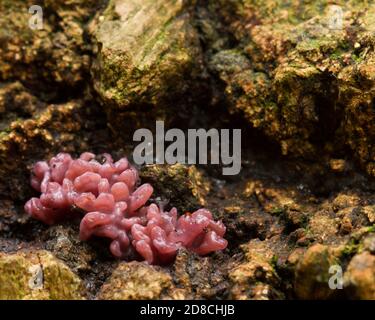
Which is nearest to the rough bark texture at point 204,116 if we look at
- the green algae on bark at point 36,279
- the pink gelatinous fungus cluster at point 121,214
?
the green algae on bark at point 36,279

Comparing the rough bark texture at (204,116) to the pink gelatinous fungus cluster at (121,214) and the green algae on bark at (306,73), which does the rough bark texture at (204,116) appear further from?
the pink gelatinous fungus cluster at (121,214)

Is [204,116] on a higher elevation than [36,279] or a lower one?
higher

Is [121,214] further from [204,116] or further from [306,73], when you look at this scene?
[306,73]

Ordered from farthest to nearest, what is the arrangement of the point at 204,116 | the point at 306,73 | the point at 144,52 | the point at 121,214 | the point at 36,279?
the point at 204,116, the point at 144,52, the point at 306,73, the point at 121,214, the point at 36,279

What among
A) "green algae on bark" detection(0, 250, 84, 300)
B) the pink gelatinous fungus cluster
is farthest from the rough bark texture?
the pink gelatinous fungus cluster

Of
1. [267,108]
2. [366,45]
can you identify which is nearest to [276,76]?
[267,108]

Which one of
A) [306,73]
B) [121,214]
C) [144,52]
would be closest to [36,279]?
[121,214]

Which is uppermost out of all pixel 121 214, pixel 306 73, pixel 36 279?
pixel 306 73

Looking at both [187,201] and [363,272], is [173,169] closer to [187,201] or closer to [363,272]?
[187,201]
